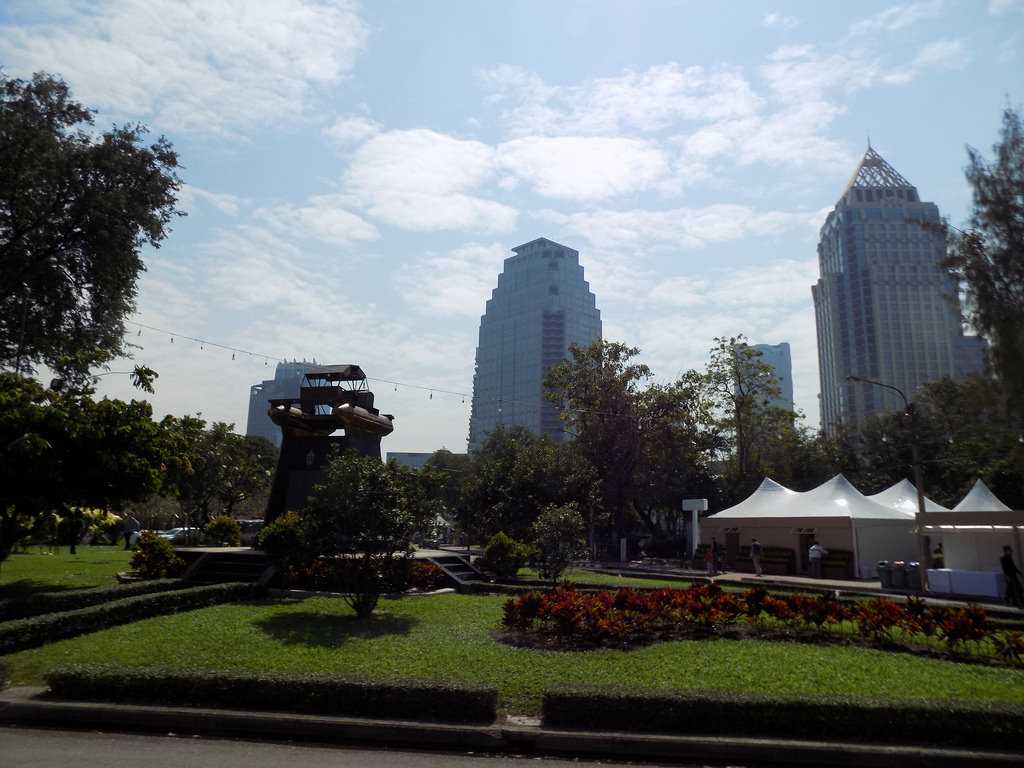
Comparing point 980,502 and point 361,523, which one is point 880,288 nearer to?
point 980,502

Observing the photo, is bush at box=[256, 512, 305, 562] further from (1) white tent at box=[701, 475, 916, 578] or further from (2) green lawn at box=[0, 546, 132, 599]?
(1) white tent at box=[701, 475, 916, 578]

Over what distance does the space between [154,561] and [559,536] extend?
9.66 meters

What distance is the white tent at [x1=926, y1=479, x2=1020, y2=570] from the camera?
21297 millimetres

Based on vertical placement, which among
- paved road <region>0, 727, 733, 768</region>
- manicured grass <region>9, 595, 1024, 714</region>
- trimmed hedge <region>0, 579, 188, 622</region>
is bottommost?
paved road <region>0, 727, 733, 768</region>

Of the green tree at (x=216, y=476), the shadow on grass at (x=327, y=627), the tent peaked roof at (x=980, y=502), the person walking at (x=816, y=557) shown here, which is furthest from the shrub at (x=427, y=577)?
the green tree at (x=216, y=476)

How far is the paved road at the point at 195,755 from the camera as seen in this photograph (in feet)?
20.1

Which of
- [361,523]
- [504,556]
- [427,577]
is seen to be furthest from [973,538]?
[361,523]

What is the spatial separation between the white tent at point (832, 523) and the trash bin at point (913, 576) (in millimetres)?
4495

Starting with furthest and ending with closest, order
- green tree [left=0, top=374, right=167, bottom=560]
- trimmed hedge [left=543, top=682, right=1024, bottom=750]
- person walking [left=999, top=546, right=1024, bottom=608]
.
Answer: person walking [left=999, top=546, right=1024, bottom=608], green tree [left=0, top=374, right=167, bottom=560], trimmed hedge [left=543, top=682, right=1024, bottom=750]

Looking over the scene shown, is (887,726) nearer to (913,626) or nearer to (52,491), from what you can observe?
(913,626)

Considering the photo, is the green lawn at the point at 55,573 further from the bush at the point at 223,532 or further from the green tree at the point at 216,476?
the green tree at the point at 216,476

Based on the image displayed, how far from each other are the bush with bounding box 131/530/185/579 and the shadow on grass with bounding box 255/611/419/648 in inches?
223

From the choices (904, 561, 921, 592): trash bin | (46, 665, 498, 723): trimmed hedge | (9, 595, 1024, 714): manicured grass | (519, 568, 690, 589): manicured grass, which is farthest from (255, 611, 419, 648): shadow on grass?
(904, 561, 921, 592): trash bin

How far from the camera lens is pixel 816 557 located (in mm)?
28125
